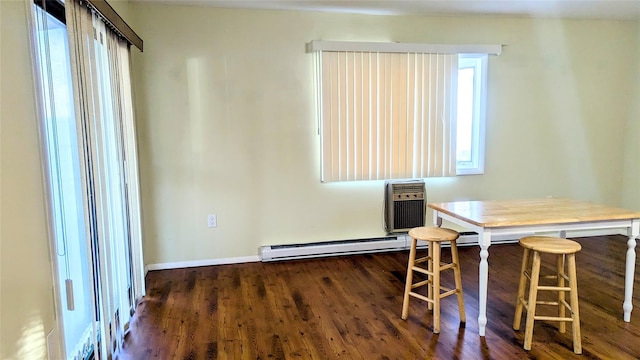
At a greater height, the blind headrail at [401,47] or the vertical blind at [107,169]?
the blind headrail at [401,47]

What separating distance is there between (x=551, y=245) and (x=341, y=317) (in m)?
1.35

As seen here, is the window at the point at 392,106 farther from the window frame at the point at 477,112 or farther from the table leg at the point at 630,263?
the table leg at the point at 630,263

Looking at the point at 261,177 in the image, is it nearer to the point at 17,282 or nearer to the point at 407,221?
the point at 407,221

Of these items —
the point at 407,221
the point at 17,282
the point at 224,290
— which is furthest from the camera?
the point at 407,221

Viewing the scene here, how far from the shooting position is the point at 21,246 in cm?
157

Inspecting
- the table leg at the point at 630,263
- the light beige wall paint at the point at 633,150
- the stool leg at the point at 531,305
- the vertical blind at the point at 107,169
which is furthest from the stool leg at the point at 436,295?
the light beige wall paint at the point at 633,150

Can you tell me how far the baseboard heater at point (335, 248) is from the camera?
12.9 ft

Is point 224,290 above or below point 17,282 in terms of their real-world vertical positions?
below

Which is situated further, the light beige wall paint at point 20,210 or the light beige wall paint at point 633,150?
the light beige wall paint at point 633,150

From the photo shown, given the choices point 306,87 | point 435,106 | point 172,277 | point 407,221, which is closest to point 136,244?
point 172,277

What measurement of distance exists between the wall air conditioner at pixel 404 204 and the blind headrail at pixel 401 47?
1253 millimetres

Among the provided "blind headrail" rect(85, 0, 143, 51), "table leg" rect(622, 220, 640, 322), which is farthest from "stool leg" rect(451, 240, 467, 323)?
A: "blind headrail" rect(85, 0, 143, 51)

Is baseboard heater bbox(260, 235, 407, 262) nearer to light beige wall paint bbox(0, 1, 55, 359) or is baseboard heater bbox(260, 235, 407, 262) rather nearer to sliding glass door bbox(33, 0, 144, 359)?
sliding glass door bbox(33, 0, 144, 359)

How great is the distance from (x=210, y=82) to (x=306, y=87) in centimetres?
85
